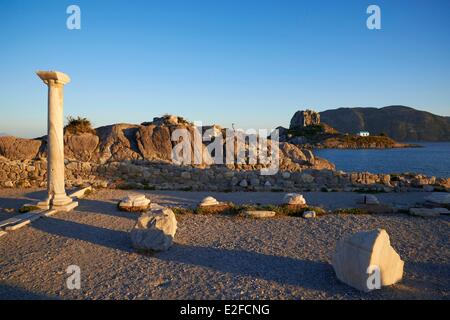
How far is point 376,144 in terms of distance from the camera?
271ft

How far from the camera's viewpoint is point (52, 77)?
27.2ft

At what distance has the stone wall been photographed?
498 inches

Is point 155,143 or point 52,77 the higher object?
point 52,77

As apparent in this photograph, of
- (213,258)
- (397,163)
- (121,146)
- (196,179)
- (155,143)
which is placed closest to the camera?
(213,258)

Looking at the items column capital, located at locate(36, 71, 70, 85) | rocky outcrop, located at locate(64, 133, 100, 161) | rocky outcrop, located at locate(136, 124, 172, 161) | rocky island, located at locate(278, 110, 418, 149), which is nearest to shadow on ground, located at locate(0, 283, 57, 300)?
column capital, located at locate(36, 71, 70, 85)

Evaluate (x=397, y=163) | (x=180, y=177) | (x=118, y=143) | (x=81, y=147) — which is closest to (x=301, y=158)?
(x=180, y=177)

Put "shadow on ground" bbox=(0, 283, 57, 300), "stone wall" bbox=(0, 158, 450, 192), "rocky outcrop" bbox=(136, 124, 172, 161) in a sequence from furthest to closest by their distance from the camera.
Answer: "rocky outcrop" bbox=(136, 124, 172, 161) → "stone wall" bbox=(0, 158, 450, 192) → "shadow on ground" bbox=(0, 283, 57, 300)

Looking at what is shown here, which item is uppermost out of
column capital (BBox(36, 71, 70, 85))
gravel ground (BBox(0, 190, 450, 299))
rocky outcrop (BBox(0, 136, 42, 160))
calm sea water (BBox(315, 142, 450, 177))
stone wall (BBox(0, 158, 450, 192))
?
column capital (BBox(36, 71, 70, 85))

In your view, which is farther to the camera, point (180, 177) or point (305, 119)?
point (305, 119)

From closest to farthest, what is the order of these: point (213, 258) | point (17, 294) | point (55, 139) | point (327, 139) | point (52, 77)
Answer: point (17, 294) < point (213, 258) < point (52, 77) < point (55, 139) < point (327, 139)

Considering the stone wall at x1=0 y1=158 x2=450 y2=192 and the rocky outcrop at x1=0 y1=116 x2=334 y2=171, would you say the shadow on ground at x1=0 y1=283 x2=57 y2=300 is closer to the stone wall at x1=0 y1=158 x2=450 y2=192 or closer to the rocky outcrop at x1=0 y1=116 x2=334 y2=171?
the stone wall at x1=0 y1=158 x2=450 y2=192

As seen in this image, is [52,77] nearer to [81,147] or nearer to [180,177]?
[180,177]

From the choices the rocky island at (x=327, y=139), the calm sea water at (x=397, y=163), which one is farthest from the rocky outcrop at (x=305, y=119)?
the calm sea water at (x=397, y=163)

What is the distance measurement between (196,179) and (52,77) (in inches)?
269
